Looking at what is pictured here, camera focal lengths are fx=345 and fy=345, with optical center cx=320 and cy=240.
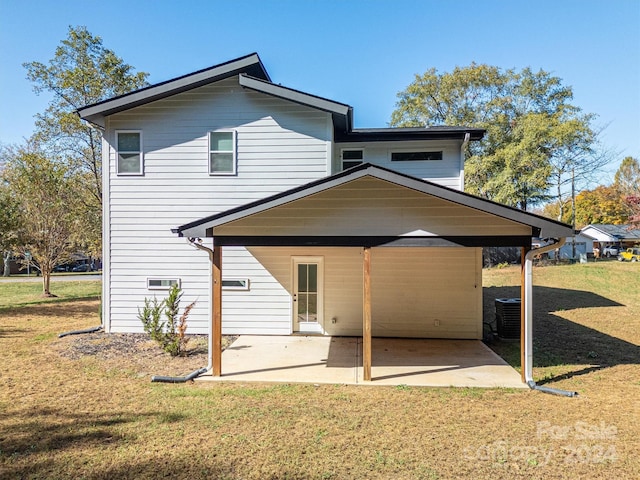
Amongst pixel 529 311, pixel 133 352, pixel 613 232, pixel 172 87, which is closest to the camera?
pixel 529 311

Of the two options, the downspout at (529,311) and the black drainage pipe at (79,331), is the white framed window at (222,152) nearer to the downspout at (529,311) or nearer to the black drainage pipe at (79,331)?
the black drainage pipe at (79,331)

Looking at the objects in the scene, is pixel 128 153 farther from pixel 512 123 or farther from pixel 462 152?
pixel 512 123

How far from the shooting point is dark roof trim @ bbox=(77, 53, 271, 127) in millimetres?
8289

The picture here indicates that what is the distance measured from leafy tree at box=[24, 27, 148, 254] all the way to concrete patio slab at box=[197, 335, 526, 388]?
13044 millimetres

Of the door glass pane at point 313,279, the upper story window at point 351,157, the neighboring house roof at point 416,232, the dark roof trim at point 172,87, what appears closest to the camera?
the neighboring house roof at point 416,232

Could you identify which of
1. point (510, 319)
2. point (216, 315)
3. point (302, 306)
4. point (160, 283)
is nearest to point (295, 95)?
point (302, 306)

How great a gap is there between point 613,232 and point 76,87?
5039 cm

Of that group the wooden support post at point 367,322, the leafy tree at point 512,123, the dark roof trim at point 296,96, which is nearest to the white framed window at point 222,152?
the dark roof trim at point 296,96

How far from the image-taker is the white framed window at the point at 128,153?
888 cm

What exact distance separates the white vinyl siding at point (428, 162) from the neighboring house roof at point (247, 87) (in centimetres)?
20

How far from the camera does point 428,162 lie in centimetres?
920

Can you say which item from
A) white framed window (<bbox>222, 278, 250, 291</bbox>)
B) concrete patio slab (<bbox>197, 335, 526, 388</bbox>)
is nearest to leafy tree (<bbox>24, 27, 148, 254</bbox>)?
white framed window (<bbox>222, 278, 250, 291</bbox>)

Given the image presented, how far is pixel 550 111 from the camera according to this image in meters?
27.5

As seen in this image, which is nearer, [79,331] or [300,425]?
[300,425]
